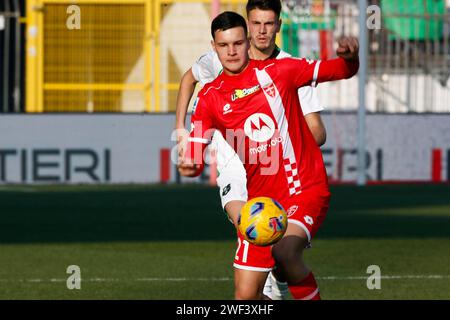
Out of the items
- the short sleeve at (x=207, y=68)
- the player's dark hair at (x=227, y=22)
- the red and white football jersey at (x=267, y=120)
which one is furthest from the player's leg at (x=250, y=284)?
the short sleeve at (x=207, y=68)

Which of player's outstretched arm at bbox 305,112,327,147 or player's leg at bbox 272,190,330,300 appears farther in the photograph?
player's outstretched arm at bbox 305,112,327,147

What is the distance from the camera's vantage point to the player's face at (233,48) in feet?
29.1

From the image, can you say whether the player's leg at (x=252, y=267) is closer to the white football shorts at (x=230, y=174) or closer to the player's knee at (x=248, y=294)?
the player's knee at (x=248, y=294)

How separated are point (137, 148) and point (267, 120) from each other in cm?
1600

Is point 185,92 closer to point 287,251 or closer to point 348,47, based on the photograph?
point 287,251

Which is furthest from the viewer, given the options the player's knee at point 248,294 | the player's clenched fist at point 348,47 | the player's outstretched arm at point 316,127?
the player's outstretched arm at point 316,127

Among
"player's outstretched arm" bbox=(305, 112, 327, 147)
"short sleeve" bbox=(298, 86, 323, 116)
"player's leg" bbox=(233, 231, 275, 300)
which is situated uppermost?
"short sleeve" bbox=(298, 86, 323, 116)

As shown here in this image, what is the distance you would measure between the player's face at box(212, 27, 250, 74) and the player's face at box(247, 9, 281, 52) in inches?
22.2

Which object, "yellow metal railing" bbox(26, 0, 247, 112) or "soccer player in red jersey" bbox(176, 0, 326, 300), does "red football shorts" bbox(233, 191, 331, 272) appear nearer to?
"soccer player in red jersey" bbox(176, 0, 326, 300)

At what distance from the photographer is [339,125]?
84.0 feet

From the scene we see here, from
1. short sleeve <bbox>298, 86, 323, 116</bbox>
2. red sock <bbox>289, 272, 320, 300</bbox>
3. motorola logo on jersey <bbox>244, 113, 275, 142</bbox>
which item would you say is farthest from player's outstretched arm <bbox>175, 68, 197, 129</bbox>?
red sock <bbox>289, 272, 320, 300</bbox>

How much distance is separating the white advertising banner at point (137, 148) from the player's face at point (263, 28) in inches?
588

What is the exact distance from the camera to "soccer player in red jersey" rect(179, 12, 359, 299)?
8961mm

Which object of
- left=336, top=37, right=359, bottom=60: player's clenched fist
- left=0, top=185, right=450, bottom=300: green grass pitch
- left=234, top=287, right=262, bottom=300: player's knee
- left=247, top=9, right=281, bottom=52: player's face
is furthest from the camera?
left=0, top=185, right=450, bottom=300: green grass pitch
